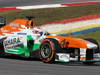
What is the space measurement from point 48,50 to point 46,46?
0.16 meters

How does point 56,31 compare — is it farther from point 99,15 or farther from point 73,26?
point 99,15

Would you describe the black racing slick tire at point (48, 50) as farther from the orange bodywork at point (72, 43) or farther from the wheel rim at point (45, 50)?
the orange bodywork at point (72, 43)

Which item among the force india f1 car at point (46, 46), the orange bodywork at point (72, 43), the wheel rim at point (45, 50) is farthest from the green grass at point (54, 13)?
the orange bodywork at point (72, 43)

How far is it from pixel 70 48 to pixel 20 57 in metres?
2.74

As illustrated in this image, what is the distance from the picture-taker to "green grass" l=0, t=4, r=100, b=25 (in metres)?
21.8

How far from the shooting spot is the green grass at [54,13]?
21.8 metres

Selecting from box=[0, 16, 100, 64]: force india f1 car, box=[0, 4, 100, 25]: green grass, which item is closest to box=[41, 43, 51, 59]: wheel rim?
box=[0, 16, 100, 64]: force india f1 car

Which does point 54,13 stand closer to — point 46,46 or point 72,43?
point 46,46

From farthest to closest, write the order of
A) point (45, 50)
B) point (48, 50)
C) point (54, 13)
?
point (54, 13) < point (45, 50) < point (48, 50)

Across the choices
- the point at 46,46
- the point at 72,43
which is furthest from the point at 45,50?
the point at 72,43

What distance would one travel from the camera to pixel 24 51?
1246cm

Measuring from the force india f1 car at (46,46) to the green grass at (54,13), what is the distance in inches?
332

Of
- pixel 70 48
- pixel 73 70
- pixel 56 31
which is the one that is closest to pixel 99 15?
pixel 56 31

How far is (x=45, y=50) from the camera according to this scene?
11.7m
